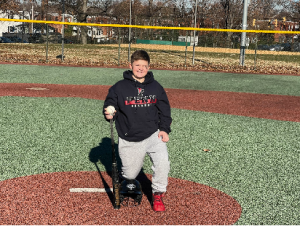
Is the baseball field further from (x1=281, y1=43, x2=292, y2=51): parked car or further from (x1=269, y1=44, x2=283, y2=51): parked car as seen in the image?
(x1=281, y1=43, x2=292, y2=51): parked car

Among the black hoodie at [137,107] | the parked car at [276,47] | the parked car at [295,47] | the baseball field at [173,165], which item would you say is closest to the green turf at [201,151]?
the baseball field at [173,165]

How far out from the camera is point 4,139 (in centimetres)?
585

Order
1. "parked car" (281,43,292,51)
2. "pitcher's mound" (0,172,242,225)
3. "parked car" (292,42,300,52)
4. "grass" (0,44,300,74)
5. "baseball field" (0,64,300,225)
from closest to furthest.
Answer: "pitcher's mound" (0,172,242,225) → "baseball field" (0,64,300,225) → "grass" (0,44,300,74) → "parked car" (292,42,300,52) → "parked car" (281,43,292,51)

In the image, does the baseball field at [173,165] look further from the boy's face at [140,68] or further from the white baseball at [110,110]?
the boy's face at [140,68]

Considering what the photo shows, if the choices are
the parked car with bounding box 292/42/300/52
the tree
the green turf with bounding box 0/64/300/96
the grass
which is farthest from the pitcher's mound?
the tree

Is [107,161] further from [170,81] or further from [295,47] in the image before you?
[295,47]

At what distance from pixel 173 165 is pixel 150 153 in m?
1.37

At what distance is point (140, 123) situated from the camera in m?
3.55

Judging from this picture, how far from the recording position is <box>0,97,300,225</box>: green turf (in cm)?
402

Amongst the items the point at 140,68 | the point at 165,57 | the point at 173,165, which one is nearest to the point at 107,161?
the point at 173,165

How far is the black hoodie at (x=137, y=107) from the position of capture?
3547 mm

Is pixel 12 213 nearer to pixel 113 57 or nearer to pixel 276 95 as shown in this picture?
pixel 276 95

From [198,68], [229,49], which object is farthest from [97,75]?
[229,49]

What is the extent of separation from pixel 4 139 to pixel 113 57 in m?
19.0
